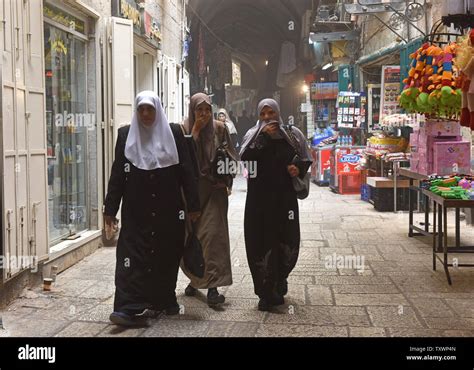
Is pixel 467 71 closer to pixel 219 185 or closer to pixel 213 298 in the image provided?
pixel 219 185

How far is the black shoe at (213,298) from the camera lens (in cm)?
513

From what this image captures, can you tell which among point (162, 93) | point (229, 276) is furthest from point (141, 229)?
point (162, 93)

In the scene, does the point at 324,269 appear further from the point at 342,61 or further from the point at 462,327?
the point at 342,61

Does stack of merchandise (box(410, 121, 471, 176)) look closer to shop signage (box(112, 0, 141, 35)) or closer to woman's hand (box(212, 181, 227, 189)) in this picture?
woman's hand (box(212, 181, 227, 189))

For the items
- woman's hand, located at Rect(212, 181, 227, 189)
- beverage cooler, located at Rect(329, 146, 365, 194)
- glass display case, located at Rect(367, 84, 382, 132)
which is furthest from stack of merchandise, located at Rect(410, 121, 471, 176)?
glass display case, located at Rect(367, 84, 382, 132)

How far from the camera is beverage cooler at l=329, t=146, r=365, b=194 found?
44.7ft

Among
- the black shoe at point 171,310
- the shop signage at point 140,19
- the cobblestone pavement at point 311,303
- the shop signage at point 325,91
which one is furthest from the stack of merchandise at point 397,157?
the shop signage at point 325,91

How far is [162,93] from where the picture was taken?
37.1ft

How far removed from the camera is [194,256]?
4969 mm

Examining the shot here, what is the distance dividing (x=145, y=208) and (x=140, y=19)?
18.0 feet

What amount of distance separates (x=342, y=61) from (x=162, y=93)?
7.53 metres

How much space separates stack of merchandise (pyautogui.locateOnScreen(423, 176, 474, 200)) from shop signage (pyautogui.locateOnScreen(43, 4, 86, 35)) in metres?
4.30

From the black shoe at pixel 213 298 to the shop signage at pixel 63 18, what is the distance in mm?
3334

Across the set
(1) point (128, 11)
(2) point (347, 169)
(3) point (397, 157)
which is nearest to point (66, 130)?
(1) point (128, 11)
